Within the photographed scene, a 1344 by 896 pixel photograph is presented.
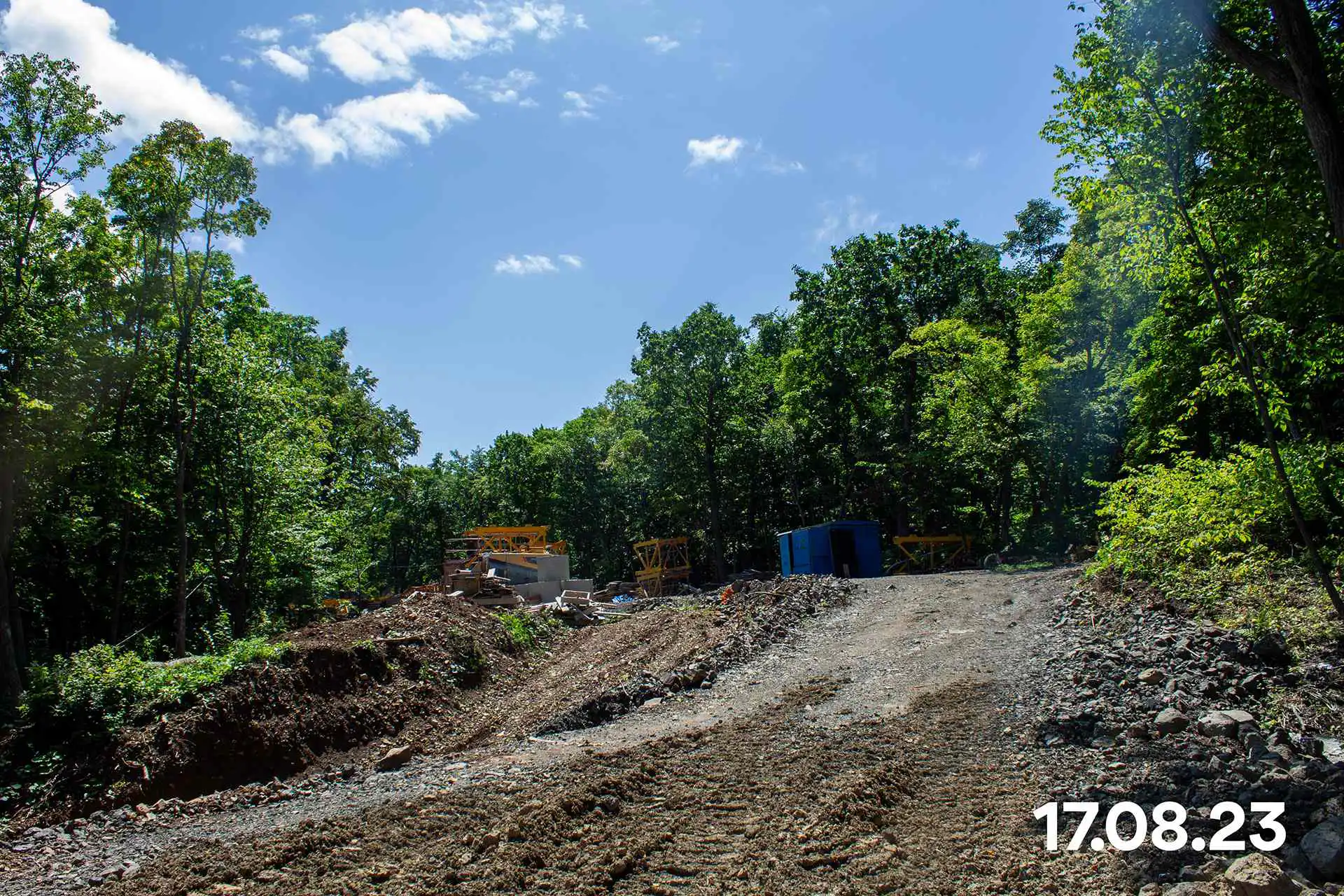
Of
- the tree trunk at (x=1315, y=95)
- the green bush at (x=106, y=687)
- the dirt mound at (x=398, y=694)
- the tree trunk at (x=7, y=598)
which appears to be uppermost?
the tree trunk at (x=1315, y=95)

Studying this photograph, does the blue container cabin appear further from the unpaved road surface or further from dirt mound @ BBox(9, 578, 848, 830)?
the unpaved road surface

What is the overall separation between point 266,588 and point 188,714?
12.2m

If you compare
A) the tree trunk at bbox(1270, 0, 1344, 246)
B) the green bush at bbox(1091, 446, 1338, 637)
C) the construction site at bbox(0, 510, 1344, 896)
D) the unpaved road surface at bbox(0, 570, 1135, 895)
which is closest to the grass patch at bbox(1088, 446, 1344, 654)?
the green bush at bbox(1091, 446, 1338, 637)

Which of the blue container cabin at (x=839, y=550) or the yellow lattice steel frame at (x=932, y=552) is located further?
the yellow lattice steel frame at (x=932, y=552)

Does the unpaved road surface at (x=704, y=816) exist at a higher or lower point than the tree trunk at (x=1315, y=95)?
lower

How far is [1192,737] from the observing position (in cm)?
575

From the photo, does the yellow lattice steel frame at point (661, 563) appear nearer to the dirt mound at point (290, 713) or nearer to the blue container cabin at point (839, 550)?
the blue container cabin at point (839, 550)

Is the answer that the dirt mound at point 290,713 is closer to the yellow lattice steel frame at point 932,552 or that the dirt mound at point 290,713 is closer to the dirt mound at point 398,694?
the dirt mound at point 398,694

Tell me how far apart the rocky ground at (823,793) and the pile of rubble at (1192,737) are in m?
0.02

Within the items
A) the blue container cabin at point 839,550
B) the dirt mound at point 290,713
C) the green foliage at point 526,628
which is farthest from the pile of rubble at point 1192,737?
the blue container cabin at point 839,550

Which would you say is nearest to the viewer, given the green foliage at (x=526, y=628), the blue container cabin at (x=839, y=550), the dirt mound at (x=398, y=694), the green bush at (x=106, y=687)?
the dirt mound at (x=398, y=694)

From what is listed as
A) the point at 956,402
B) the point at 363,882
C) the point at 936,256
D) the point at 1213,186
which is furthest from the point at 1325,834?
the point at 936,256

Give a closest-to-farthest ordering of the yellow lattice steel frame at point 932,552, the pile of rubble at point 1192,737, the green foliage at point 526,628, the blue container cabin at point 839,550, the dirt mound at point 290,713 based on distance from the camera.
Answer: the pile of rubble at point 1192,737
the dirt mound at point 290,713
the green foliage at point 526,628
the blue container cabin at point 839,550
the yellow lattice steel frame at point 932,552

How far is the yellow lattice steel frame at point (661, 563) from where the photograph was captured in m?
35.1
